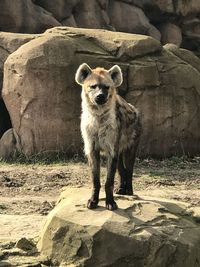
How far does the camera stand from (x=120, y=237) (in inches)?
202

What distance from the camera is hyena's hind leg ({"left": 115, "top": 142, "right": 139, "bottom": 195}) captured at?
20.4ft

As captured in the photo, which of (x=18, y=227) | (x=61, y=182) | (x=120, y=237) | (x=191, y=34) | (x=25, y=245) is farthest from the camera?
(x=191, y=34)

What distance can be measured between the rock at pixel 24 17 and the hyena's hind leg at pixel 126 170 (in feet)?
32.7

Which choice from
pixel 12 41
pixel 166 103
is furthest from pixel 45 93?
pixel 166 103

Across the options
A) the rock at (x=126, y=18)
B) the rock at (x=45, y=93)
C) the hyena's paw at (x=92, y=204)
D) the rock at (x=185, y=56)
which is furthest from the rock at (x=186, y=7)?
the hyena's paw at (x=92, y=204)

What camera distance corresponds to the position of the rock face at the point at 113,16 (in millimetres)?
15555

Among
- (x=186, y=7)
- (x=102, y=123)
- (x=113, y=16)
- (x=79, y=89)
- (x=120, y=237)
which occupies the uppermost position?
(x=186, y=7)

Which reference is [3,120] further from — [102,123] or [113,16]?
[102,123]

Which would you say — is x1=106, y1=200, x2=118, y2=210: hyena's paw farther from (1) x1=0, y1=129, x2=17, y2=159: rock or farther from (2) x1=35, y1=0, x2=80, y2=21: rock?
(2) x1=35, y1=0, x2=80, y2=21: rock

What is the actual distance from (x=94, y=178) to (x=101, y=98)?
2.48 feet

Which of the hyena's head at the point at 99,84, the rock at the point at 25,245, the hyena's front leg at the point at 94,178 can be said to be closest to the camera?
the rock at the point at 25,245

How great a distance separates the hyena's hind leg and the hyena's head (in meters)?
0.71

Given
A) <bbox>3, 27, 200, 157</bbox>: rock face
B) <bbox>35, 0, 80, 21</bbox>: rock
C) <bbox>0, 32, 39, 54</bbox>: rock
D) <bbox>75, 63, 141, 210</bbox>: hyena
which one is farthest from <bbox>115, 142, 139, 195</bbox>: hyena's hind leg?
<bbox>35, 0, 80, 21</bbox>: rock

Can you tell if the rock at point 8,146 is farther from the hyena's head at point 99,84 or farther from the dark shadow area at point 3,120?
the hyena's head at point 99,84
